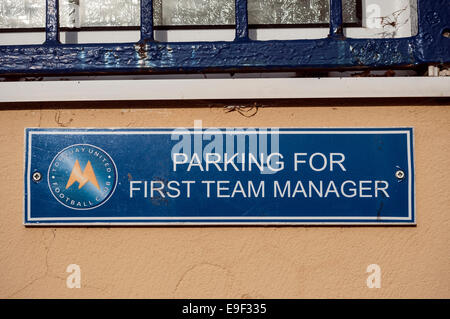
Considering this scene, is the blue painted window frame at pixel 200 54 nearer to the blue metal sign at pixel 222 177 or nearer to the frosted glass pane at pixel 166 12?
the frosted glass pane at pixel 166 12

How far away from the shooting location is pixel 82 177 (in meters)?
1.51

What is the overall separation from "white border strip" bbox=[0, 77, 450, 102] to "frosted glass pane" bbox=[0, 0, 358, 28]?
1.11ft

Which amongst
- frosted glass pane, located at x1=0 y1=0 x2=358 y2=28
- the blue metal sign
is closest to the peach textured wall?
the blue metal sign

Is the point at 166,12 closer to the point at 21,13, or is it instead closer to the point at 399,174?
the point at 21,13

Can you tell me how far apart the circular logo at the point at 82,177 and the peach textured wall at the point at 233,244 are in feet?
0.39

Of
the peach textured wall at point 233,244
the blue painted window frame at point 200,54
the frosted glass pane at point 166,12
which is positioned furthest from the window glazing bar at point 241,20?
the peach textured wall at point 233,244

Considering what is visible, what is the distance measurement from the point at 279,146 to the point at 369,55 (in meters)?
0.51

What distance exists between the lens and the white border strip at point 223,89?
1.45m

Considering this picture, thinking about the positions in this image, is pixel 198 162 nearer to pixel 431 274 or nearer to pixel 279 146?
pixel 279 146

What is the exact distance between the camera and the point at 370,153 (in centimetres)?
149

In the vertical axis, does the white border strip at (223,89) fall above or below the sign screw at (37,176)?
above

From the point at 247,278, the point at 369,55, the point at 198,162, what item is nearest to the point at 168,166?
the point at 198,162

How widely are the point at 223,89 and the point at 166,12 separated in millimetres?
485

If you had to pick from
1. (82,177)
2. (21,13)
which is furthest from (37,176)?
(21,13)
